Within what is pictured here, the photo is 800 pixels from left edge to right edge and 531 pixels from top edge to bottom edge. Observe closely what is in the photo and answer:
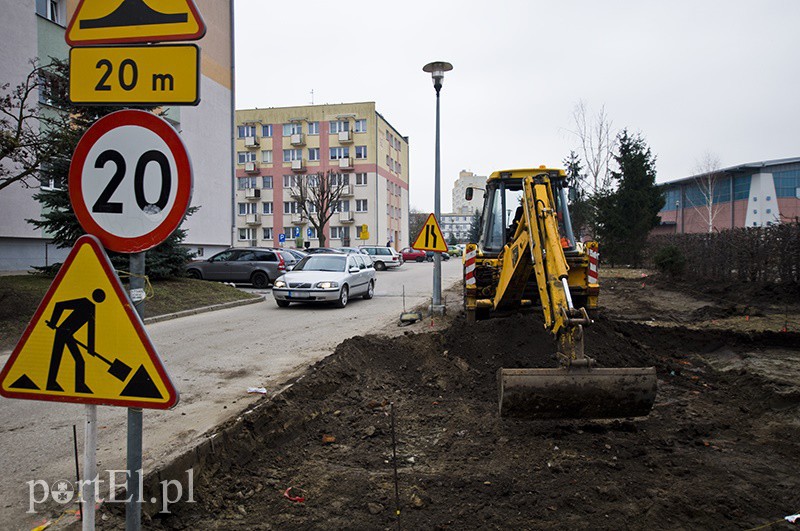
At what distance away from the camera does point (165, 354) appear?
8406 mm

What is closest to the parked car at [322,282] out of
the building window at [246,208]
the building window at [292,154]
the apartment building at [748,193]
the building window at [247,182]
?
the apartment building at [748,193]

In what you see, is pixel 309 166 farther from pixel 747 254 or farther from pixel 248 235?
pixel 747 254

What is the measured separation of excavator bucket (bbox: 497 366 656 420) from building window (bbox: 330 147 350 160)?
2368 inches

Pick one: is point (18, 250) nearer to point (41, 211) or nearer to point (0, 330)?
point (41, 211)

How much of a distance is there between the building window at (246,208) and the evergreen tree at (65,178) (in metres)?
46.8

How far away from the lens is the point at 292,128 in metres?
63.5

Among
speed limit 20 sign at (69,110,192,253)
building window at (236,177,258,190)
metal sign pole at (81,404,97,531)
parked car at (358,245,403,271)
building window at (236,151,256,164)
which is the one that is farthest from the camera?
building window at (236,151,256,164)

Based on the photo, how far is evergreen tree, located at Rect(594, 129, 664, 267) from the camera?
91.5 ft

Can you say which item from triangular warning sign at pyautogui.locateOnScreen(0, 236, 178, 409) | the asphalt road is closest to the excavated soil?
the asphalt road

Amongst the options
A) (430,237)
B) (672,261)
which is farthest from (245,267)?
(672,261)

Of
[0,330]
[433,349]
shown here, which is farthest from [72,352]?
[0,330]

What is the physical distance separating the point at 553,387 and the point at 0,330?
34.7ft

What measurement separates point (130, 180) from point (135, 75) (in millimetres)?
587

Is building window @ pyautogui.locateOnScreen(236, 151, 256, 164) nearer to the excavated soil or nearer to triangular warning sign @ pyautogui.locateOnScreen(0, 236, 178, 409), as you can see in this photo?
the excavated soil
